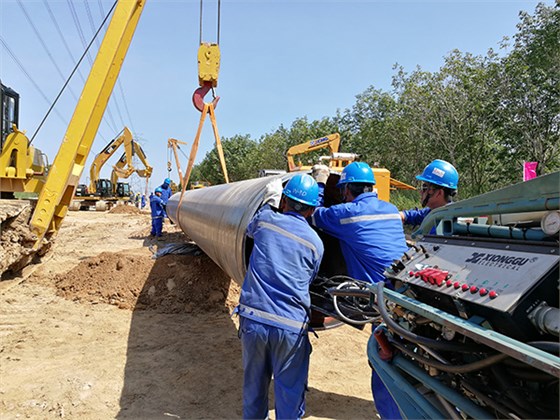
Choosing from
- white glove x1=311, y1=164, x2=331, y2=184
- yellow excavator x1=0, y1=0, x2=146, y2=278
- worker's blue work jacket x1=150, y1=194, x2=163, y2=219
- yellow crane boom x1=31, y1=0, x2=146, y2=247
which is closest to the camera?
white glove x1=311, y1=164, x2=331, y2=184

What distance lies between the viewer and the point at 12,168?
784 centimetres

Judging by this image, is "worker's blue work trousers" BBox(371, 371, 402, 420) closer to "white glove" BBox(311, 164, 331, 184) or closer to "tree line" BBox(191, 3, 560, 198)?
"white glove" BBox(311, 164, 331, 184)

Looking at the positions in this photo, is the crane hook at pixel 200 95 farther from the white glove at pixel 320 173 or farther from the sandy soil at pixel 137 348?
the white glove at pixel 320 173

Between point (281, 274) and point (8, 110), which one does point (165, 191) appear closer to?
point (8, 110)

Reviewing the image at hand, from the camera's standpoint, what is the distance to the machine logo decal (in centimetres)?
150

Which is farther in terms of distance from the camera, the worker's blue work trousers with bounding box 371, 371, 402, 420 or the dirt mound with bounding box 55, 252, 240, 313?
the dirt mound with bounding box 55, 252, 240, 313

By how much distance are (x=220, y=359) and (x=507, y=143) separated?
50.1 feet

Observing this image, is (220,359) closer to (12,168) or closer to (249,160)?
(12,168)

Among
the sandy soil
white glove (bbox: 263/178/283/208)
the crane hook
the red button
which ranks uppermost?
the crane hook

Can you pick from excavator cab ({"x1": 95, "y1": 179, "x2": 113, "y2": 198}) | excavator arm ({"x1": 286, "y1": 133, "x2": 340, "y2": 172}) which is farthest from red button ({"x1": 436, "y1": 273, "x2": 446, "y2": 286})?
excavator cab ({"x1": 95, "y1": 179, "x2": 113, "y2": 198})

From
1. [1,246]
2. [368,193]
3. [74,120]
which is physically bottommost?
[1,246]

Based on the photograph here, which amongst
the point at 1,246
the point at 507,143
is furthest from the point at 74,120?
the point at 507,143

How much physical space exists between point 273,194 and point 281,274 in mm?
978

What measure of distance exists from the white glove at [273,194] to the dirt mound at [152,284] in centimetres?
325
